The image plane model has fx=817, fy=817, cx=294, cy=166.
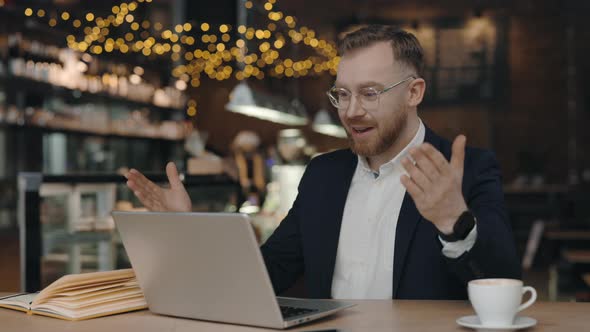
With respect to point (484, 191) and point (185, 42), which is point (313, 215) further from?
point (185, 42)

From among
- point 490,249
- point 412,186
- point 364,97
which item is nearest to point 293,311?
point 412,186

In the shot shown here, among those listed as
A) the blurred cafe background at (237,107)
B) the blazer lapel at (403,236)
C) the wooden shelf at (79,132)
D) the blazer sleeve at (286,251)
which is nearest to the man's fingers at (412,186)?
the blazer lapel at (403,236)

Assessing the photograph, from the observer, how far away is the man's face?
200cm

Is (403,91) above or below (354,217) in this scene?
above

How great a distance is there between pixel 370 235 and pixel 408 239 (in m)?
0.15

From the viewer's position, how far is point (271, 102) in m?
6.87

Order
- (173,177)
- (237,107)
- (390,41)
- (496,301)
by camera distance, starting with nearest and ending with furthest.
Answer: (496,301) → (173,177) → (390,41) → (237,107)

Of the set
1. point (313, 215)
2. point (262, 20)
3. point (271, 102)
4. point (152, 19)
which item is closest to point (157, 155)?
point (152, 19)

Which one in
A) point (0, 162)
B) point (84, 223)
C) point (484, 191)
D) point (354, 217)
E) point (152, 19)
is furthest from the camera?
point (152, 19)

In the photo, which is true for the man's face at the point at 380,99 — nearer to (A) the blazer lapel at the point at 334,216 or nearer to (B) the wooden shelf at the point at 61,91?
(A) the blazer lapel at the point at 334,216

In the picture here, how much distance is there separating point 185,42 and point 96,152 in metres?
1.59

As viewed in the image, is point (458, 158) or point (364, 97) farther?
point (364, 97)

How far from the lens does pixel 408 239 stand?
6.50 feet

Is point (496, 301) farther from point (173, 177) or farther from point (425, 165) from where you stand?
point (173, 177)
